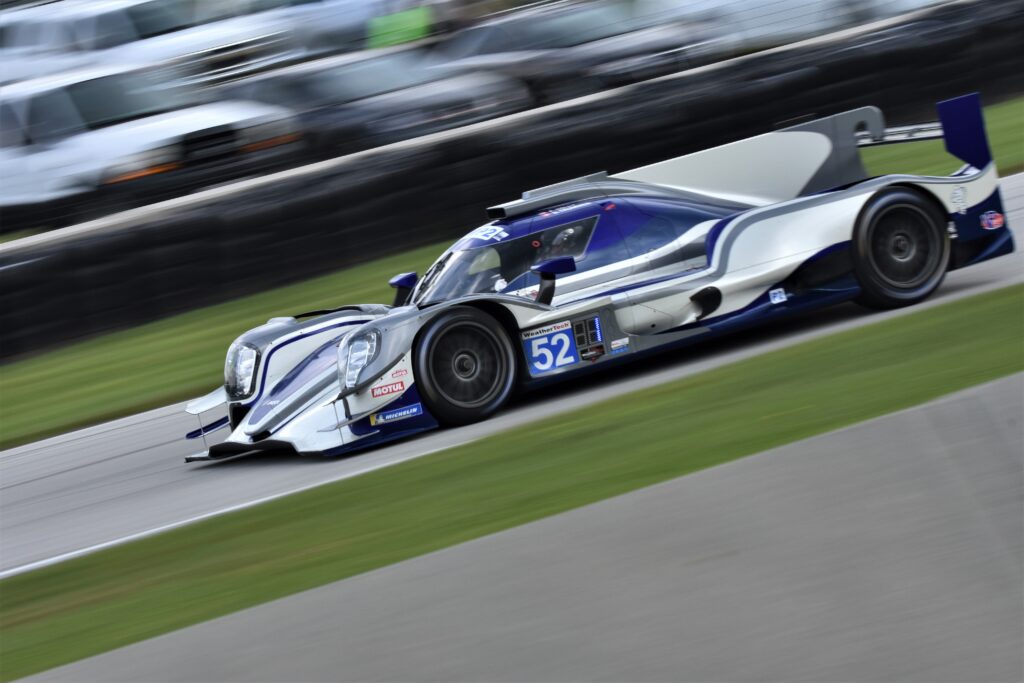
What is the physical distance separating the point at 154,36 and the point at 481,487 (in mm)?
14704

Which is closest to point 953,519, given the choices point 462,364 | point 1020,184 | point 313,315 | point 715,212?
point 462,364

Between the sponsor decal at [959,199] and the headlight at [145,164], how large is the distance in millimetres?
9297

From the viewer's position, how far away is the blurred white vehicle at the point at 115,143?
14070mm

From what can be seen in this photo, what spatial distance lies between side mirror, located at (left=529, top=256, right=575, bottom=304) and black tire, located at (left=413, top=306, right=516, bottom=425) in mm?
356

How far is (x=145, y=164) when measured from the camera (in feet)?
47.0

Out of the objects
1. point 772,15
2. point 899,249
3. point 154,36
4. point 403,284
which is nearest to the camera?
point 899,249

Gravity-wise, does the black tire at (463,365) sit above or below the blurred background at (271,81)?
below

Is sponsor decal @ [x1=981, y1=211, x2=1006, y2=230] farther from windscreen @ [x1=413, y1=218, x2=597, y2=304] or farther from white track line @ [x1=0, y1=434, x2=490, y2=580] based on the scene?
white track line @ [x1=0, y1=434, x2=490, y2=580]

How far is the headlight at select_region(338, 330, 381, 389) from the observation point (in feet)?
21.7

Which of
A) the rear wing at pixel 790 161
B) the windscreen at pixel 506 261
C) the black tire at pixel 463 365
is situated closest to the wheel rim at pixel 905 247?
the rear wing at pixel 790 161

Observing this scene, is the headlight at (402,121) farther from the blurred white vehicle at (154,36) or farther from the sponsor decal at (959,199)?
the sponsor decal at (959,199)

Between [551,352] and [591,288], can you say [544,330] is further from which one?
[591,288]

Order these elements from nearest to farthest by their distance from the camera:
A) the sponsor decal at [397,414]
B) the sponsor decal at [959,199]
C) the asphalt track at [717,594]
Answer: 1. the asphalt track at [717,594]
2. the sponsor decal at [397,414]
3. the sponsor decal at [959,199]

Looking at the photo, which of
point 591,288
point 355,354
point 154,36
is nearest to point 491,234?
point 591,288
